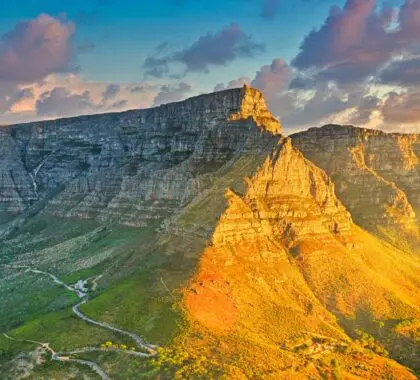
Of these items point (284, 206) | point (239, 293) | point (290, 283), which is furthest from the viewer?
point (284, 206)

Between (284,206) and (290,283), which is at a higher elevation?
(284,206)

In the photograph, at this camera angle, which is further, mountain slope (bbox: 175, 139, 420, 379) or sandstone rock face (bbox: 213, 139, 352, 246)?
sandstone rock face (bbox: 213, 139, 352, 246)

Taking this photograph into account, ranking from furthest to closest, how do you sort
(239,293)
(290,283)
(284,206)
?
(284,206) → (290,283) → (239,293)

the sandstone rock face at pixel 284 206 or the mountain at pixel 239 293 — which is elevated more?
the sandstone rock face at pixel 284 206

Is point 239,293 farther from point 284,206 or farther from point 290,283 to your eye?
point 284,206

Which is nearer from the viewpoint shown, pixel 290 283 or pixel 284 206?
pixel 290 283

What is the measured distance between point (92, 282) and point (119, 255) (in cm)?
1279

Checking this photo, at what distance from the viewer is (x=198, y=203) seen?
504 feet

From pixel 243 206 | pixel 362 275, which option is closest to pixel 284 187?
pixel 243 206

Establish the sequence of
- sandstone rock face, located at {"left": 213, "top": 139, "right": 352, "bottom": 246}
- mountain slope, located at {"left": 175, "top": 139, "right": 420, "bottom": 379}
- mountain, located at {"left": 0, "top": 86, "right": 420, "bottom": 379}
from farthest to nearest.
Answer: sandstone rock face, located at {"left": 213, "top": 139, "right": 352, "bottom": 246} → mountain slope, located at {"left": 175, "top": 139, "right": 420, "bottom": 379} → mountain, located at {"left": 0, "top": 86, "right": 420, "bottom": 379}

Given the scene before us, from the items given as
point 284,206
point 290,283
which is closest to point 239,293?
→ point 290,283

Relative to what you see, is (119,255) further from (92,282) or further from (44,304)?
(44,304)

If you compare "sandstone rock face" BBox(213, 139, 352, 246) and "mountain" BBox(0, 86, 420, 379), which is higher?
"sandstone rock face" BBox(213, 139, 352, 246)

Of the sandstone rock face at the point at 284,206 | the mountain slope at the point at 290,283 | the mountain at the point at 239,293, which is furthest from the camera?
the sandstone rock face at the point at 284,206
